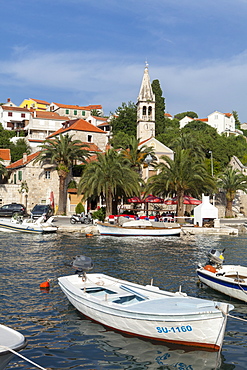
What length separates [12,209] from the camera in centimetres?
4931

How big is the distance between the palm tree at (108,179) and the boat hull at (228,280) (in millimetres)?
25258

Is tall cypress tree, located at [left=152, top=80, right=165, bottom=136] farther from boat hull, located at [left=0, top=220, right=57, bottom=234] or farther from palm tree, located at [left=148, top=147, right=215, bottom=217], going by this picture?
boat hull, located at [left=0, top=220, right=57, bottom=234]

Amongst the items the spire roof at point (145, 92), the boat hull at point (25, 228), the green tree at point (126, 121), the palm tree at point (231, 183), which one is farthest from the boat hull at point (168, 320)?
the green tree at point (126, 121)

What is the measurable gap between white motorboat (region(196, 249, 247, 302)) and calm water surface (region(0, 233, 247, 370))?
1.22 ft

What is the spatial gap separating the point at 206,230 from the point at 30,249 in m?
19.5

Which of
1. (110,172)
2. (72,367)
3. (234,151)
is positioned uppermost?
(234,151)

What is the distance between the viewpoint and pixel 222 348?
1081 centimetres

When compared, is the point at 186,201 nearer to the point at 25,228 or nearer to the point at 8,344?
the point at 25,228

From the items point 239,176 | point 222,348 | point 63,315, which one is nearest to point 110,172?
point 239,176

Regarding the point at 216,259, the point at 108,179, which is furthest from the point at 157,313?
the point at 108,179

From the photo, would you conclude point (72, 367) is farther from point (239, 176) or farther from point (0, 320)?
point (239, 176)

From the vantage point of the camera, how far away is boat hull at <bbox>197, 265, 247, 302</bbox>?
48.5 ft

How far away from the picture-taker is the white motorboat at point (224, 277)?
14.8 meters

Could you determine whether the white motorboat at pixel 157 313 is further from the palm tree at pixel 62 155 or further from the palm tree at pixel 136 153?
the palm tree at pixel 136 153
